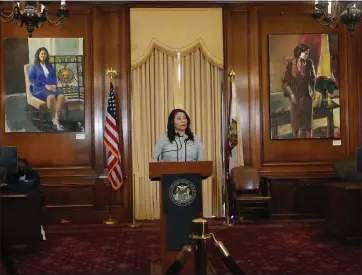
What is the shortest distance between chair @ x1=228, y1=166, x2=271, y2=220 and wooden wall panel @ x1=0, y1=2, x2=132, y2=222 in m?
1.88

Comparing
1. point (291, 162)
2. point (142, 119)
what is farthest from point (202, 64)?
point (291, 162)

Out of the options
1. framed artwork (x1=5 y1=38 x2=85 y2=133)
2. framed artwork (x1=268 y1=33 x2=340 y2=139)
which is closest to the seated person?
framed artwork (x1=5 y1=38 x2=85 y2=133)

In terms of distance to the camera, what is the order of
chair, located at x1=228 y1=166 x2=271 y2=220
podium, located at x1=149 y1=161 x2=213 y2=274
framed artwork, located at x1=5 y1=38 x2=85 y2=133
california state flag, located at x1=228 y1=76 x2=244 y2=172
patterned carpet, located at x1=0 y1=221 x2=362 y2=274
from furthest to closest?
framed artwork, located at x1=5 y1=38 x2=85 y2=133
california state flag, located at x1=228 y1=76 x2=244 y2=172
chair, located at x1=228 y1=166 x2=271 y2=220
patterned carpet, located at x1=0 y1=221 x2=362 y2=274
podium, located at x1=149 y1=161 x2=213 y2=274

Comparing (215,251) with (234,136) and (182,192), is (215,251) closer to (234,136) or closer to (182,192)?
(182,192)

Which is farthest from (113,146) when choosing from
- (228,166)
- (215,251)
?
(215,251)

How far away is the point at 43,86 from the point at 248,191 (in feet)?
13.1

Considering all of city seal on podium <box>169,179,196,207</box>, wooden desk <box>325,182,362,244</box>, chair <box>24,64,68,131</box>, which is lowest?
wooden desk <box>325,182,362,244</box>

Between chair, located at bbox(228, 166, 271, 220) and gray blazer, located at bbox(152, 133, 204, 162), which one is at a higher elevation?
gray blazer, located at bbox(152, 133, 204, 162)

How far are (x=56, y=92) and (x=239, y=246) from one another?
4.27 meters

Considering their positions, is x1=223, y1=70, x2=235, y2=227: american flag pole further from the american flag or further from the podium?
the podium

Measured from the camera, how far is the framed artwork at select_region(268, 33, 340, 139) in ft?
28.1

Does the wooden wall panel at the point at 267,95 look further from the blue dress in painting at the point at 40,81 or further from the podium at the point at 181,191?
the podium at the point at 181,191

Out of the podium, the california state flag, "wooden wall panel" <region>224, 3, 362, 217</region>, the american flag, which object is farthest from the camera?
"wooden wall panel" <region>224, 3, 362, 217</region>

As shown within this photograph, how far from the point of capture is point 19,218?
19.1 ft
